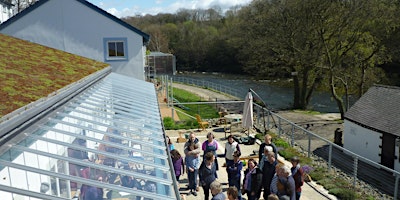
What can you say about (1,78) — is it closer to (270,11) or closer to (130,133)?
(130,133)

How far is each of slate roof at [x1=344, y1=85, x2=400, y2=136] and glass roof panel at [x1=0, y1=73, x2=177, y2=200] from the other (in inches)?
503

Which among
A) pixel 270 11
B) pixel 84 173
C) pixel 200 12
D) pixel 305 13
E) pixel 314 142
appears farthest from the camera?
pixel 200 12

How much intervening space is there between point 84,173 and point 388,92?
17.3 m

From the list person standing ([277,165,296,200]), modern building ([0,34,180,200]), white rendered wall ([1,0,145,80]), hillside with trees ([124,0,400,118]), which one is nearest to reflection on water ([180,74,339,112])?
hillside with trees ([124,0,400,118])

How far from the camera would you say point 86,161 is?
4.50 meters

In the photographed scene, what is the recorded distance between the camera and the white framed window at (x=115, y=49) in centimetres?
2086

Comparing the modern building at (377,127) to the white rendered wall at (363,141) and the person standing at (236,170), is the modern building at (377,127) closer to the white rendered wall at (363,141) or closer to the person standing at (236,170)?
the white rendered wall at (363,141)

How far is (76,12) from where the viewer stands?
20.3 meters

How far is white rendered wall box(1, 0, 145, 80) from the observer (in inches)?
792

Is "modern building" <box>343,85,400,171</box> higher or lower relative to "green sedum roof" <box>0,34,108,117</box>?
lower

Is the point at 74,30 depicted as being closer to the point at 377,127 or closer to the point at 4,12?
the point at 377,127

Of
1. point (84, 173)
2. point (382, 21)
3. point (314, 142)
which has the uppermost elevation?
point (382, 21)

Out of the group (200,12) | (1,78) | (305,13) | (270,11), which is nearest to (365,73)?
(305,13)

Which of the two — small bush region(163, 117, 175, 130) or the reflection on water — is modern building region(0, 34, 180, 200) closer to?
small bush region(163, 117, 175, 130)
